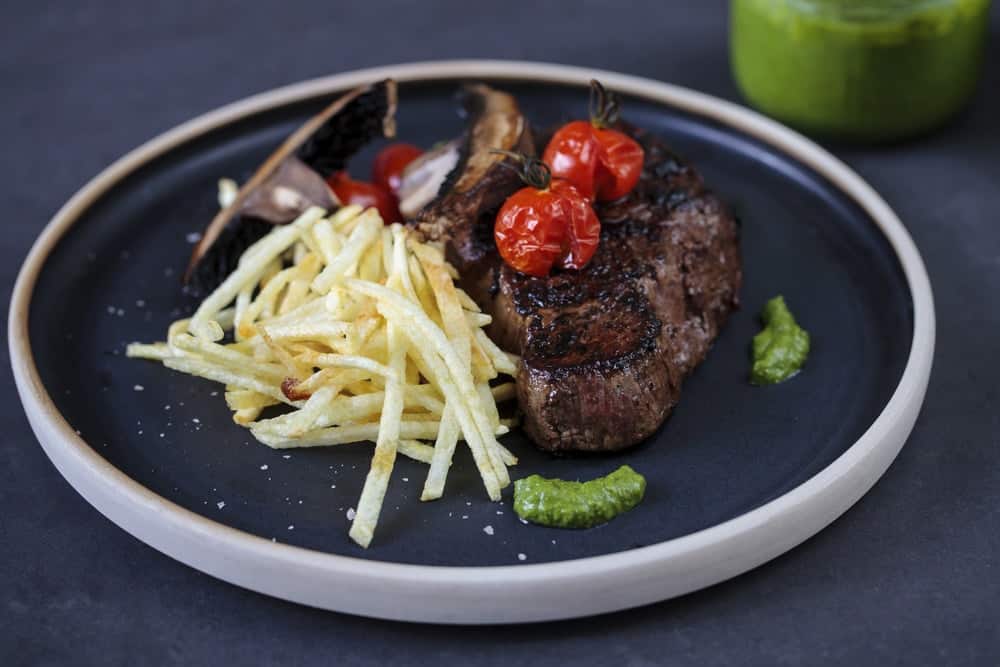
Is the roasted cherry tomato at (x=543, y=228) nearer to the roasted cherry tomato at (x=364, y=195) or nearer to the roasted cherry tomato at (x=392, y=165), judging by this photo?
the roasted cherry tomato at (x=364, y=195)

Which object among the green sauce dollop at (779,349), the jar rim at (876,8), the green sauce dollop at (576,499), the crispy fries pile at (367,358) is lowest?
the green sauce dollop at (779,349)

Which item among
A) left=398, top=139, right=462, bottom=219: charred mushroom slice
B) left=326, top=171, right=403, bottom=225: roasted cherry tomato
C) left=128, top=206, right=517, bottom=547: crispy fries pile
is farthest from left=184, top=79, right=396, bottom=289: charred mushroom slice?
left=128, top=206, right=517, bottom=547: crispy fries pile

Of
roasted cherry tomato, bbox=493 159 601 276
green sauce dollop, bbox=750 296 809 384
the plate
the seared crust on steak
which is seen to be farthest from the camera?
green sauce dollop, bbox=750 296 809 384

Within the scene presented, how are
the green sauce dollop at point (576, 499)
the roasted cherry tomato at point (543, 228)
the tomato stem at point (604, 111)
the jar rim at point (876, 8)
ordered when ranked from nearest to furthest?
the green sauce dollop at point (576, 499)
the roasted cherry tomato at point (543, 228)
the tomato stem at point (604, 111)
the jar rim at point (876, 8)

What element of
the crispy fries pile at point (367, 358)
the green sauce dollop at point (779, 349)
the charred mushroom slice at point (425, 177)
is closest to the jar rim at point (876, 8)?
the green sauce dollop at point (779, 349)

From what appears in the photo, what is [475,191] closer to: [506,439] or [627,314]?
[627,314]

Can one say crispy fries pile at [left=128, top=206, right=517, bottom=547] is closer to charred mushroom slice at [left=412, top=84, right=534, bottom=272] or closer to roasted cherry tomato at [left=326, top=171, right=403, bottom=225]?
charred mushroom slice at [left=412, top=84, right=534, bottom=272]
